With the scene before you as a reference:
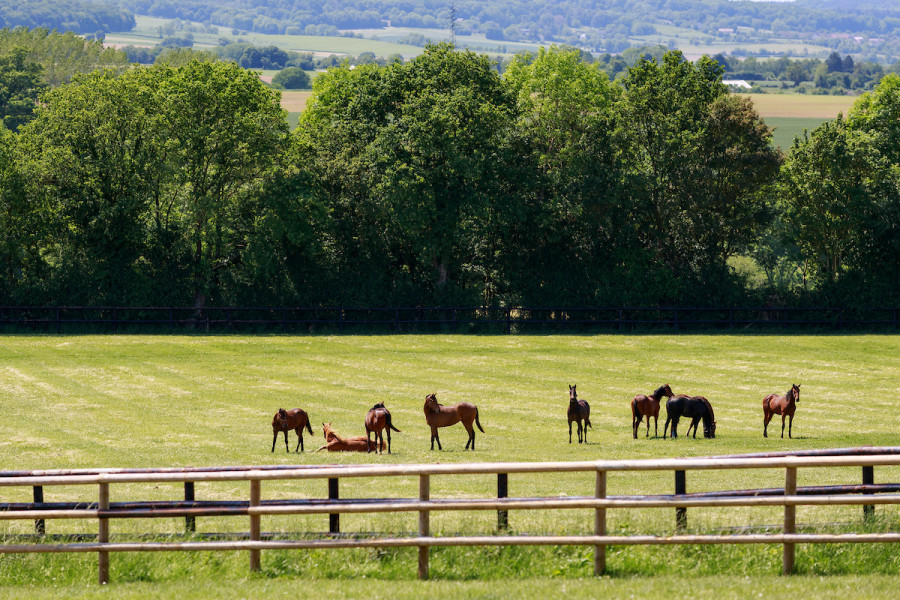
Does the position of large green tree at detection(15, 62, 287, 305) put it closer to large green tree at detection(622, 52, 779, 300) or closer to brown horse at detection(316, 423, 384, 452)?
large green tree at detection(622, 52, 779, 300)

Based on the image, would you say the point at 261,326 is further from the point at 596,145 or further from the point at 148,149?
the point at 596,145

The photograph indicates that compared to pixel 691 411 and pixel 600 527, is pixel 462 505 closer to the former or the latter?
pixel 600 527

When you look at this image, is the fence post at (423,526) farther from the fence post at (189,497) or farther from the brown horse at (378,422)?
the brown horse at (378,422)

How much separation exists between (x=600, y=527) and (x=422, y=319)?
4260cm

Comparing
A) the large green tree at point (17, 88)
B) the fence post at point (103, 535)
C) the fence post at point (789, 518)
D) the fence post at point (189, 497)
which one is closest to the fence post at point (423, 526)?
the fence post at point (189, 497)

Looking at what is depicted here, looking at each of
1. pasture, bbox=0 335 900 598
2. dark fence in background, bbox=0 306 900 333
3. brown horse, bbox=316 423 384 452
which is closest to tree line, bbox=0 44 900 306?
dark fence in background, bbox=0 306 900 333

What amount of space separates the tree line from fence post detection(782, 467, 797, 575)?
136 feet

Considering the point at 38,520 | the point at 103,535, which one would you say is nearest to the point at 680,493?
the point at 103,535

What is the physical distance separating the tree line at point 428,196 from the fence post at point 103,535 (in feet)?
133

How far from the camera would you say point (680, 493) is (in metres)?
12.5

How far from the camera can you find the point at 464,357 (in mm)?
45062

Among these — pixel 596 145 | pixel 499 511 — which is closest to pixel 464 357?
pixel 596 145

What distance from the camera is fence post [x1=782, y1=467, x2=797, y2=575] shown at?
11680mm

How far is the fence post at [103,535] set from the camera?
12172 millimetres
